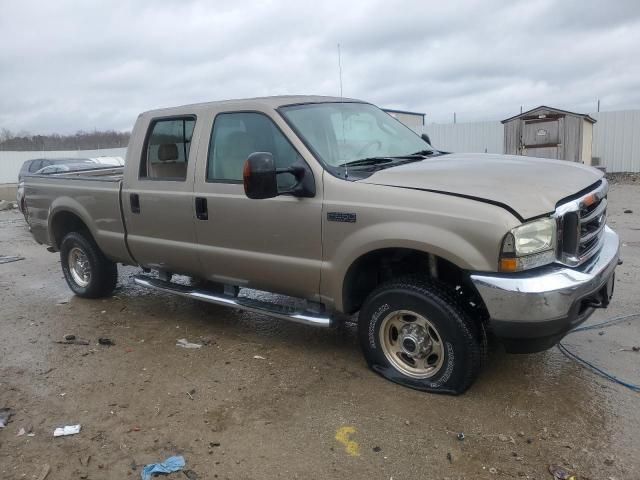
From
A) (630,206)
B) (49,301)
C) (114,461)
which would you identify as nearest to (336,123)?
(114,461)

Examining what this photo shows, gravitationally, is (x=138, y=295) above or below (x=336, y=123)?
below

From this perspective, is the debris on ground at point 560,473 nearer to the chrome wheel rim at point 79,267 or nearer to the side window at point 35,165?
the chrome wheel rim at point 79,267

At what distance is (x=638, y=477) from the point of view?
2.79 meters

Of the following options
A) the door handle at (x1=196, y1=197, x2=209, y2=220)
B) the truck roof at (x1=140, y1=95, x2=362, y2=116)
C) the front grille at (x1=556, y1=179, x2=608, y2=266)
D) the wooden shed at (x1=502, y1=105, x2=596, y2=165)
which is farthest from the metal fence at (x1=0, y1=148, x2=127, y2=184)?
the front grille at (x1=556, y1=179, x2=608, y2=266)

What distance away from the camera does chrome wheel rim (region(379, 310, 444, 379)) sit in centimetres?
367

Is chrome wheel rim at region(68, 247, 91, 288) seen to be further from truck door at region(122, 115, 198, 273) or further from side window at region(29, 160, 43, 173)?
side window at region(29, 160, 43, 173)

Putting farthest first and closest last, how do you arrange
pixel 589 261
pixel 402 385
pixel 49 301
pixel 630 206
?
pixel 630 206, pixel 49 301, pixel 402 385, pixel 589 261

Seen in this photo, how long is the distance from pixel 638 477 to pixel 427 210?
1780 mm

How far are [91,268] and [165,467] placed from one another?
11.9ft

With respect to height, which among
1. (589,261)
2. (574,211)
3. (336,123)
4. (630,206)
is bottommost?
(630,206)

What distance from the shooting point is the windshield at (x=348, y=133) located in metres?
4.10

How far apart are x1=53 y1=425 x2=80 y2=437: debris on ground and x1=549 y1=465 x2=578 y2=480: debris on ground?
277 centimetres

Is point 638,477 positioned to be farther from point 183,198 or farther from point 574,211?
point 183,198

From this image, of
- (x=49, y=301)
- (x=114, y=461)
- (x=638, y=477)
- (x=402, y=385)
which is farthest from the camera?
(x=49, y=301)
